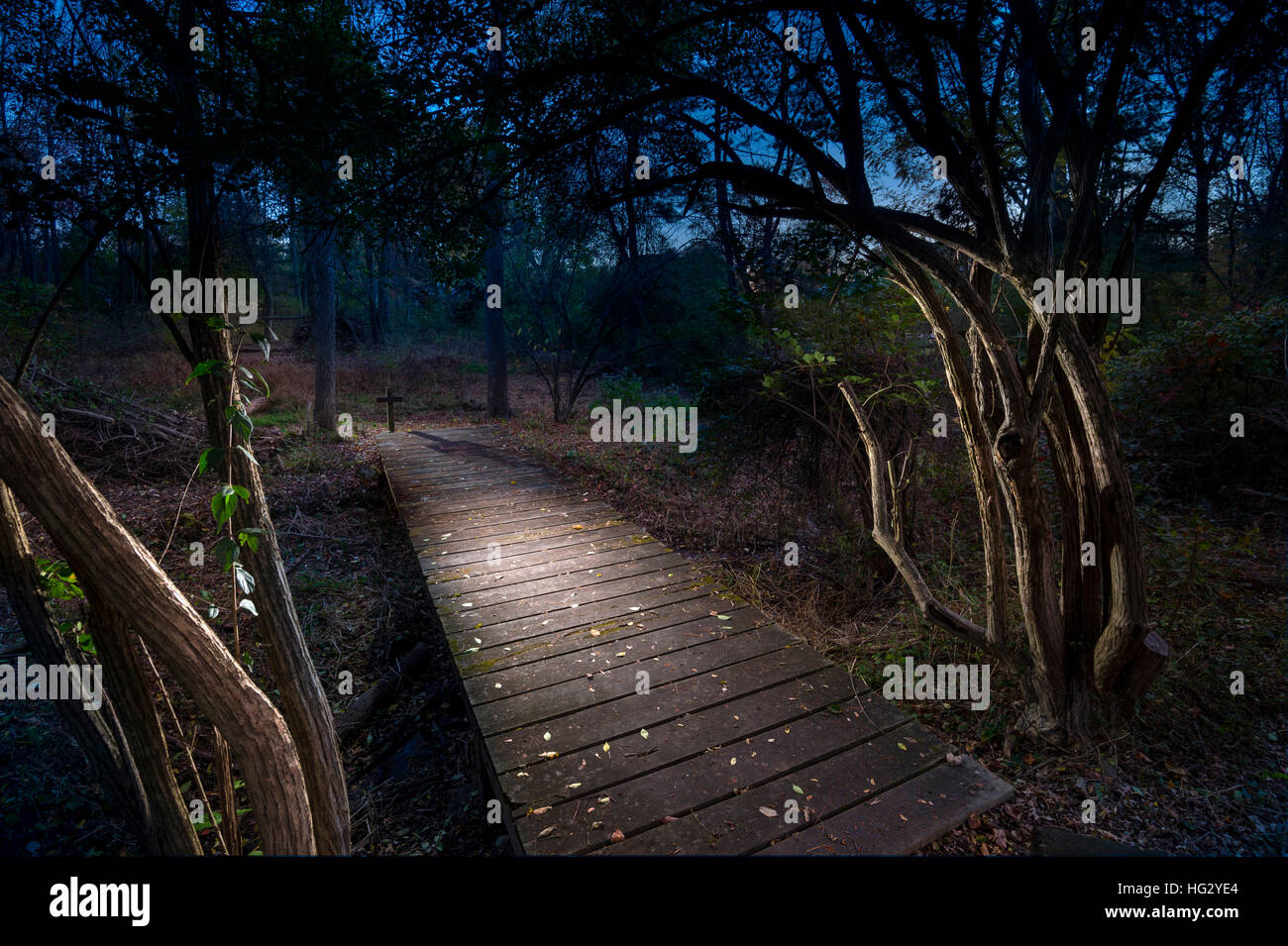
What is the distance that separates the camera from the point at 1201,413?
661cm

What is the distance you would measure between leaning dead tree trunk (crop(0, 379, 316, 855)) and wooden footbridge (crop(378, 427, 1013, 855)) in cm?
101

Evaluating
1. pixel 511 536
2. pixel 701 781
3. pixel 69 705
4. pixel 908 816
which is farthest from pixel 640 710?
pixel 511 536

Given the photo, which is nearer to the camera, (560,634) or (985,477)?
(985,477)

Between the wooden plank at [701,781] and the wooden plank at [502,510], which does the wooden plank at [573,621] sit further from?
the wooden plank at [502,510]

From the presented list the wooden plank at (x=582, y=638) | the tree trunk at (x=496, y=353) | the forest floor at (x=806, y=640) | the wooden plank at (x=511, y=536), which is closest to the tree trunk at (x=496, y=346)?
the tree trunk at (x=496, y=353)

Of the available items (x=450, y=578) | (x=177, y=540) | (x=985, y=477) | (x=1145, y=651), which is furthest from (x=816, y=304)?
(x=177, y=540)

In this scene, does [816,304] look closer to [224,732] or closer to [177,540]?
[224,732]

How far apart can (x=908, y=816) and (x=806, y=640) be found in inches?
63.0

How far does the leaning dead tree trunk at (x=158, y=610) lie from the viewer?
1465 millimetres

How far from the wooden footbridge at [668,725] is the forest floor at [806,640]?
0.37 meters

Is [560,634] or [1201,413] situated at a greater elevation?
[1201,413]
